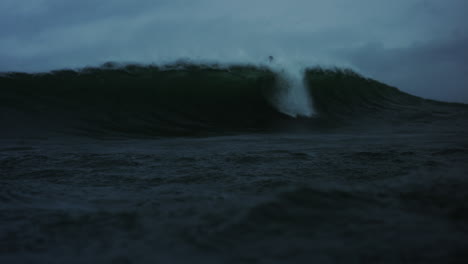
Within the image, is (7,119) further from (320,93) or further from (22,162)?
(320,93)

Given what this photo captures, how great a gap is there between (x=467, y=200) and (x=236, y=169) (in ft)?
4.84

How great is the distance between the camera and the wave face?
7.10 m

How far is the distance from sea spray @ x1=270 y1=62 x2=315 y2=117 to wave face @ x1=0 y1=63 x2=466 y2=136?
26mm

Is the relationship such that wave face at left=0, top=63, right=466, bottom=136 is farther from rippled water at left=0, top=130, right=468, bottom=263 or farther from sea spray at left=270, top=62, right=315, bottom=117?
rippled water at left=0, top=130, right=468, bottom=263

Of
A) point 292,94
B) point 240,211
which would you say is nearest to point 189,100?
point 292,94

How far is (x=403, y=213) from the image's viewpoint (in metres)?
1.66

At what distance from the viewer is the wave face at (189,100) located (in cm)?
710

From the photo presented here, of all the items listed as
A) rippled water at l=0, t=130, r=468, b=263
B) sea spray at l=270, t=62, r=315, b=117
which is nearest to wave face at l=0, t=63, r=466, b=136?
sea spray at l=270, t=62, r=315, b=117

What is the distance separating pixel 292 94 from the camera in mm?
9664

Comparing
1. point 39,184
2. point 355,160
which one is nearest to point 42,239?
point 39,184

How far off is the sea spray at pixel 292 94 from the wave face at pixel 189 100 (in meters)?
0.03

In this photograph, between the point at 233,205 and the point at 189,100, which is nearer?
the point at 233,205

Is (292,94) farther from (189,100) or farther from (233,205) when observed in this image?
(233,205)

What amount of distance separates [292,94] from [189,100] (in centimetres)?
254
